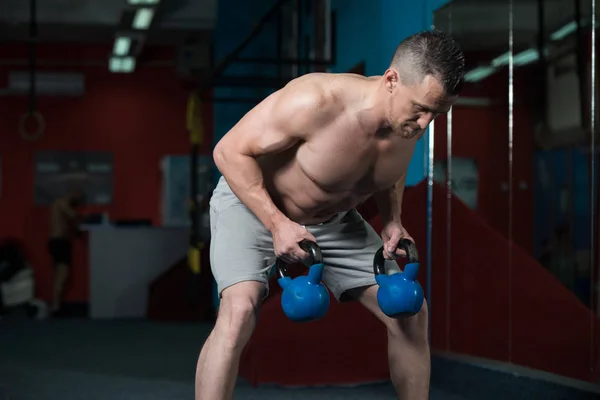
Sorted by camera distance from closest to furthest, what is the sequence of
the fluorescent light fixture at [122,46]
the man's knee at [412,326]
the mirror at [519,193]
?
the man's knee at [412,326] → the mirror at [519,193] → the fluorescent light fixture at [122,46]

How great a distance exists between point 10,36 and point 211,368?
34.5 ft

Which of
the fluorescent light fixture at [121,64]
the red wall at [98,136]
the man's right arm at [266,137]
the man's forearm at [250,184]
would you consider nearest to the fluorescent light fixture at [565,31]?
the man's right arm at [266,137]

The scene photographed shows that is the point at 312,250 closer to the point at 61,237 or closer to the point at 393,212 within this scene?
the point at 393,212

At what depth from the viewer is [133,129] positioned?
12141 millimetres

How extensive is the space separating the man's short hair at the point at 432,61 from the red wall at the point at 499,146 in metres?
1.72

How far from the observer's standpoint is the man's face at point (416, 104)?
78.8 inches

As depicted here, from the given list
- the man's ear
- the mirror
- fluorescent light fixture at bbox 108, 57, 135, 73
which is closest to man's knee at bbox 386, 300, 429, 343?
the man's ear

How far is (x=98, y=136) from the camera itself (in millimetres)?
12047

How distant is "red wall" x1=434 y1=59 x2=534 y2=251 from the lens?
3.68 metres

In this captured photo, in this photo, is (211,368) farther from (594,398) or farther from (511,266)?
(511,266)

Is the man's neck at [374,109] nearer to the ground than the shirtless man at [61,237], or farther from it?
farther from it

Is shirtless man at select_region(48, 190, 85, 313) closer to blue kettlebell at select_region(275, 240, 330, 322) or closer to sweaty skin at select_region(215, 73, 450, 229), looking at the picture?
sweaty skin at select_region(215, 73, 450, 229)

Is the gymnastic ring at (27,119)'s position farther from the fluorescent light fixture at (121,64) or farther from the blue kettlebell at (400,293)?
the blue kettlebell at (400,293)

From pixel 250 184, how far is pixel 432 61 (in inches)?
22.1
